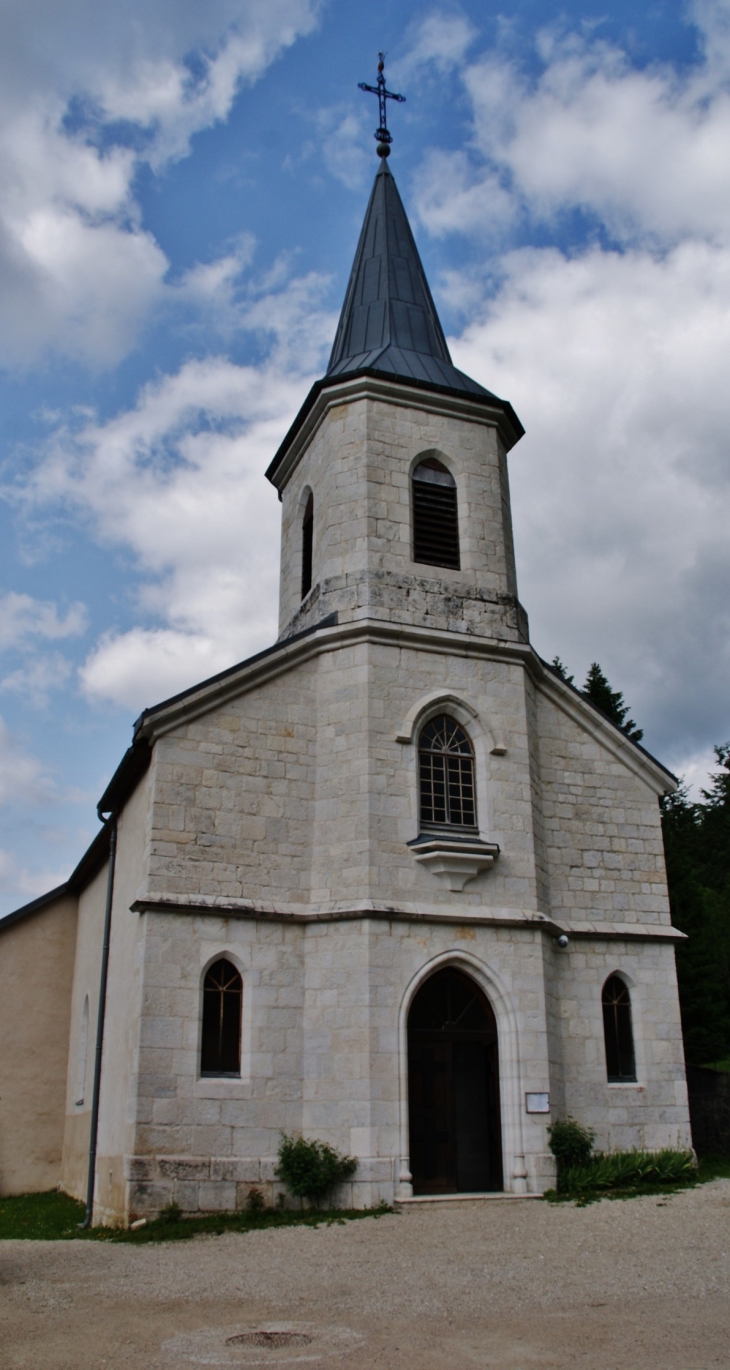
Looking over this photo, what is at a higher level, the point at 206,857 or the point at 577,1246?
the point at 206,857

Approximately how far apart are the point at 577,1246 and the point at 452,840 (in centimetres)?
539

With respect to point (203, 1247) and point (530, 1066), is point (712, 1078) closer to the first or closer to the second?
point (530, 1066)

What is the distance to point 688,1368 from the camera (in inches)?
246

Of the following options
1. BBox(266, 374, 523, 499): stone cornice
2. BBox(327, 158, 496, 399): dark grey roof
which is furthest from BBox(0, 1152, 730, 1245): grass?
BBox(327, 158, 496, 399): dark grey roof

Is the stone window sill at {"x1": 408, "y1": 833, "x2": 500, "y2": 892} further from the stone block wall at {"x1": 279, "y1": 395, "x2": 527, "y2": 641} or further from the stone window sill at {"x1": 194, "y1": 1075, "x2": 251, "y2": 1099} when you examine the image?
the stone window sill at {"x1": 194, "y1": 1075, "x2": 251, "y2": 1099}

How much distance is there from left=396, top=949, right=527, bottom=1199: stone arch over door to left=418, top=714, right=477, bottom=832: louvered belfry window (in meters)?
1.88

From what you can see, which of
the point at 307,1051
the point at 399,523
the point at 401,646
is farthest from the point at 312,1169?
the point at 399,523

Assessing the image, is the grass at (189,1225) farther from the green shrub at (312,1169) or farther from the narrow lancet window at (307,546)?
the narrow lancet window at (307,546)

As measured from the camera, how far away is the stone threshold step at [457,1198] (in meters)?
12.8

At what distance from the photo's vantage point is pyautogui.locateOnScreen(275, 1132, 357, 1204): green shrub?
1280cm

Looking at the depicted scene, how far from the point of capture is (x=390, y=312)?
63.3 feet

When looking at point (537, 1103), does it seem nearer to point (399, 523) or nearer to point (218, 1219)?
point (218, 1219)

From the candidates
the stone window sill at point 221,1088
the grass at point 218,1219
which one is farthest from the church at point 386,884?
the grass at point 218,1219


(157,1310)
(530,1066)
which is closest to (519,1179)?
(530,1066)
